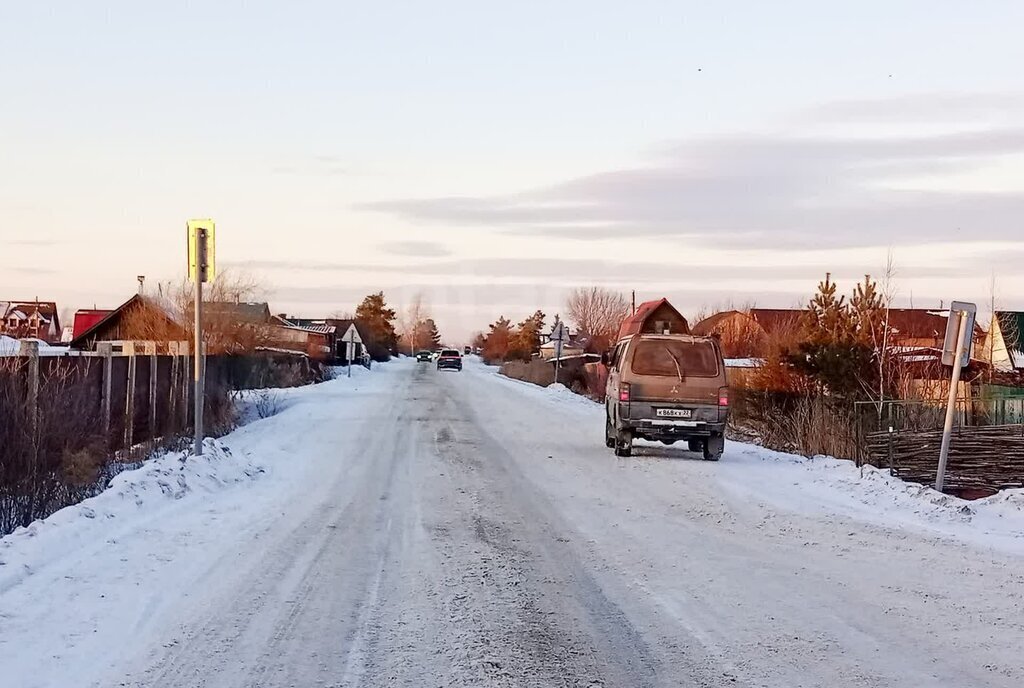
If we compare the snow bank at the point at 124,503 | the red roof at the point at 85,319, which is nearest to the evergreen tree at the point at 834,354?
the snow bank at the point at 124,503

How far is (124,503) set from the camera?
10.4 m

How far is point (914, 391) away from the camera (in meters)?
27.5

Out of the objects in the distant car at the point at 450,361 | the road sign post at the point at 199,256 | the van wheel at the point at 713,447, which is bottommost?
the distant car at the point at 450,361

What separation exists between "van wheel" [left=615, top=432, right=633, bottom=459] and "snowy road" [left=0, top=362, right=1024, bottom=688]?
407cm

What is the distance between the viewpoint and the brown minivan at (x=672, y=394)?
1766 cm

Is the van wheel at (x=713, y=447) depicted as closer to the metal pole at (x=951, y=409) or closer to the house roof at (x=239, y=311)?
the metal pole at (x=951, y=409)

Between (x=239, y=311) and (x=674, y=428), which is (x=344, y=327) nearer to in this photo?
(x=239, y=311)

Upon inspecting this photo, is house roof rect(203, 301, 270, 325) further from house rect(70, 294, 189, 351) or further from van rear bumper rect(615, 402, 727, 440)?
van rear bumper rect(615, 402, 727, 440)

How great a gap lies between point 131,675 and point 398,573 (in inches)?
117

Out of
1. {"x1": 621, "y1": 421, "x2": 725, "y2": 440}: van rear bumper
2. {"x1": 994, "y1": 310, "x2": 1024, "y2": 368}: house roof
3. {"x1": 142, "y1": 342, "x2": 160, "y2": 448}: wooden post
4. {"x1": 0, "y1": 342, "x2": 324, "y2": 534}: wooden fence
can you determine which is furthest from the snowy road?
{"x1": 994, "y1": 310, "x2": 1024, "y2": 368}: house roof

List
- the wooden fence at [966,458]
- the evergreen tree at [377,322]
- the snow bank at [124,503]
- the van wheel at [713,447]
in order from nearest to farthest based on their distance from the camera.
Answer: the snow bank at [124,503] < the wooden fence at [966,458] < the van wheel at [713,447] < the evergreen tree at [377,322]

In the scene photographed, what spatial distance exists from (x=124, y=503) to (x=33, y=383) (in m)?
2.38

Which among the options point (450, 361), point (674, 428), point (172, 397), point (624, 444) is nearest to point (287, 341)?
point (450, 361)

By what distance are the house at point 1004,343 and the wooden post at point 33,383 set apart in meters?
31.1
